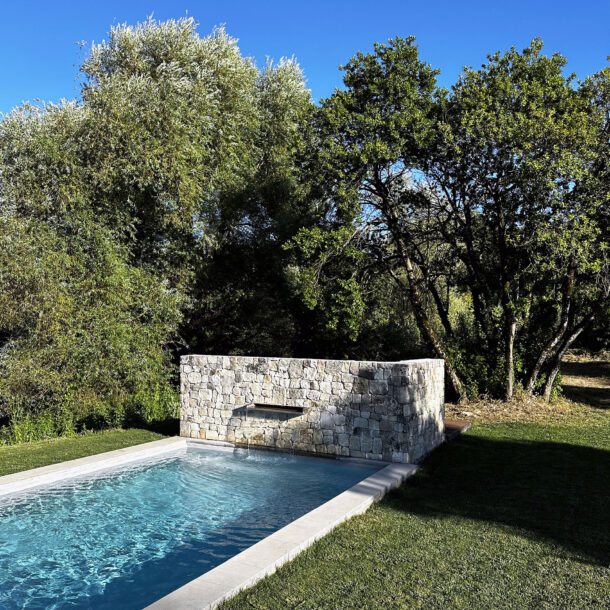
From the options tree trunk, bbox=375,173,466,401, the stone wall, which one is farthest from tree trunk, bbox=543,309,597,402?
the stone wall

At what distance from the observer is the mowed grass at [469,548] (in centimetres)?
395

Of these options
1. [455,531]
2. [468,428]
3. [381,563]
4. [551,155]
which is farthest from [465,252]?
[381,563]

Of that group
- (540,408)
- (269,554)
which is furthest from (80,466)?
(540,408)

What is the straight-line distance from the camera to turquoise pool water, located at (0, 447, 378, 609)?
4.73m

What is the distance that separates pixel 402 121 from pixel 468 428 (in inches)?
259

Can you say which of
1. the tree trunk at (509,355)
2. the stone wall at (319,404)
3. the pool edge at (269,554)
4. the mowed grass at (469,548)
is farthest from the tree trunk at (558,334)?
the pool edge at (269,554)

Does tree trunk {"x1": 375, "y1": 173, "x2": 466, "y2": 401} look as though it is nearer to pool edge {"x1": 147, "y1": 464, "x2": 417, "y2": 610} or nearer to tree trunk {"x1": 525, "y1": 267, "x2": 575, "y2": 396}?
tree trunk {"x1": 525, "y1": 267, "x2": 575, "y2": 396}

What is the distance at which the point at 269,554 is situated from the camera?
15.2 ft

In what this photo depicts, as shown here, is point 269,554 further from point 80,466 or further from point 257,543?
point 80,466

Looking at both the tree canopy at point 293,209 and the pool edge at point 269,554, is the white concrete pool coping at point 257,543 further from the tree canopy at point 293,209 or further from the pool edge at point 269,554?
the tree canopy at point 293,209

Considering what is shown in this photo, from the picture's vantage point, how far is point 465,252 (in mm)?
13914

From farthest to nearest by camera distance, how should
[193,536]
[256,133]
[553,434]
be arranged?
[256,133] < [553,434] < [193,536]

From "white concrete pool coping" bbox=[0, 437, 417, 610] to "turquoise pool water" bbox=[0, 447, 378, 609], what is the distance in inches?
9.5

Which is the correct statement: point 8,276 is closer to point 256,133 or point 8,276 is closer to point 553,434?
point 256,133
